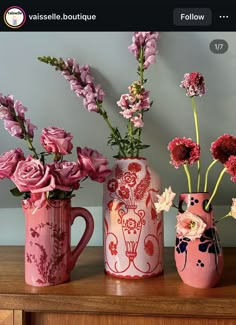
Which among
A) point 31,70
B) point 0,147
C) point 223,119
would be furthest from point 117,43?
point 0,147

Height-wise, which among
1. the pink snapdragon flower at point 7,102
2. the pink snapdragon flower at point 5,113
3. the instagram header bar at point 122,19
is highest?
the instagram header bar at point 122,19

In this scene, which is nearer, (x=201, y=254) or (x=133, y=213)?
(x=201, y=254)

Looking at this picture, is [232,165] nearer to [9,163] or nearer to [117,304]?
[117,304]

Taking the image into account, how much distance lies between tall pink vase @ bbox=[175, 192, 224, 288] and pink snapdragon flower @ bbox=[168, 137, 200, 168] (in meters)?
0.08

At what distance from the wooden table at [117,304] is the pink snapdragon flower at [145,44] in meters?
0.55

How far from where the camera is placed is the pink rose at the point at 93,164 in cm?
93

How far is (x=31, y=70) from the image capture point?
3.78 ft

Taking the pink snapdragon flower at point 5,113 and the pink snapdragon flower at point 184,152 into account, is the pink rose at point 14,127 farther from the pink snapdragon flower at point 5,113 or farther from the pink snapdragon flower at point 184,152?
the pink snapdragon flower at point 184,152

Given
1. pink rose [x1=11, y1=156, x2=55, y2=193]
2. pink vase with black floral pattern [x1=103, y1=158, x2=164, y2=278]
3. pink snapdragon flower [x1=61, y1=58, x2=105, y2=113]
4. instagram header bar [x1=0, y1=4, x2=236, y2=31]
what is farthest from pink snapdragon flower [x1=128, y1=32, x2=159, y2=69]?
pink rose [x1=11, y1=156, x2=55, y2=193]

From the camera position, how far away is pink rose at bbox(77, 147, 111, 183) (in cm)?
93

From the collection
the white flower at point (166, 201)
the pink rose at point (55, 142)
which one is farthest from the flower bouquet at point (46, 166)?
the white flower at point (166, 201)

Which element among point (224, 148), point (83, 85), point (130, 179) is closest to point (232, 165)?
point (224, 148)

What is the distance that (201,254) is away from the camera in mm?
863

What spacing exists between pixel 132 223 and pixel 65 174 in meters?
0.20
